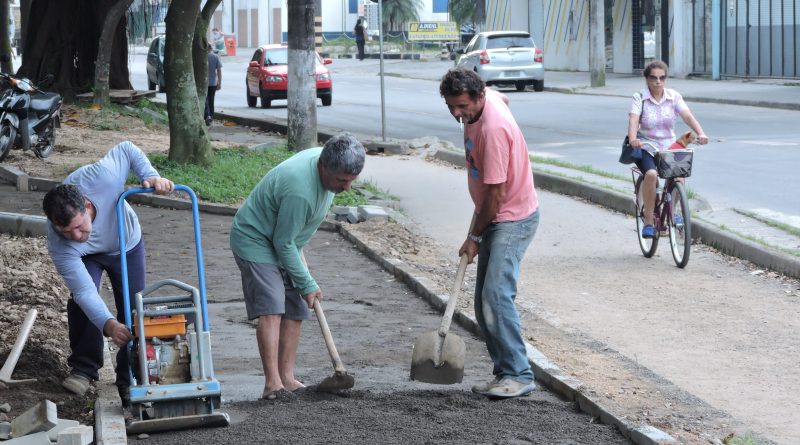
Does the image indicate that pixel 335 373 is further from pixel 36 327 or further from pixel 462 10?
pixel 462 10

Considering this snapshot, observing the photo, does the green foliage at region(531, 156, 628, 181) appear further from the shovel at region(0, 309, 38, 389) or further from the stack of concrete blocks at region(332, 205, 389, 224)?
the shovel at region(0, 309, 38, 389)

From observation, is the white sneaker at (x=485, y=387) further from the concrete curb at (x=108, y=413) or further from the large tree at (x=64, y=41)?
the large tree at (x=64, y=41)

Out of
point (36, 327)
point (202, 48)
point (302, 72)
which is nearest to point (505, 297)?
point (36, 327)

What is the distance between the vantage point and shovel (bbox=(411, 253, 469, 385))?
624cm

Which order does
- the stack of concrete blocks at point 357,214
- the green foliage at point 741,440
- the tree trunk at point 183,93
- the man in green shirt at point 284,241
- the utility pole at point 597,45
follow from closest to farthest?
1. the green foliage at point 741,440
2. the man in green shirt at point 284,241
3. the stack of concrete blocks at point 357,214
4. the tree trunk at point 183,93
5. the utility pole at point 597,45

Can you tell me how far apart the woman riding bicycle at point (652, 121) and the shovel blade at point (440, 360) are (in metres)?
4.56

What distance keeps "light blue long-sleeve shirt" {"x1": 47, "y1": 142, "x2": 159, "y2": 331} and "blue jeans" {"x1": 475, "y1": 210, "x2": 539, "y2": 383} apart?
1.73 metres

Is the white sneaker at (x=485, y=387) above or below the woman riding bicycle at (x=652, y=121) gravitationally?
below

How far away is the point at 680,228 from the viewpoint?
33.3 feet

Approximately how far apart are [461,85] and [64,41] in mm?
22037

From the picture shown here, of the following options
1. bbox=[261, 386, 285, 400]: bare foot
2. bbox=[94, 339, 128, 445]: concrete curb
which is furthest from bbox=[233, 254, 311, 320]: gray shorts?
bbox=[94, 339, 128, 445]: concrete curb

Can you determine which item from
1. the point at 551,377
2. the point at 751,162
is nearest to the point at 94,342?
the point at 551,377

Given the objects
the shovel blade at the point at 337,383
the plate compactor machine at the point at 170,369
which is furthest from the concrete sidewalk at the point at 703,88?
the plate compactor machine at the point at 170,369

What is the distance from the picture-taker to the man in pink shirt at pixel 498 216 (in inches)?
238
